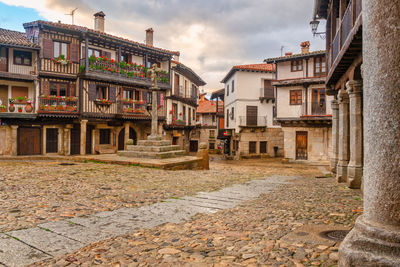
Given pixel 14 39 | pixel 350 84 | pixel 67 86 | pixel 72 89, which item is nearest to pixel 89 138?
pixel 72 89

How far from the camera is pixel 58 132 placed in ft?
74.4

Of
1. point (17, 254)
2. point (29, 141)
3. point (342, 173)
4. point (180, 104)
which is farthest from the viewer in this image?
point (180, 104)

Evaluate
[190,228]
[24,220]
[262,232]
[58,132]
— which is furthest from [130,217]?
[58,132]

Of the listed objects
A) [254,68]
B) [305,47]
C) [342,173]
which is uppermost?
[305,47]

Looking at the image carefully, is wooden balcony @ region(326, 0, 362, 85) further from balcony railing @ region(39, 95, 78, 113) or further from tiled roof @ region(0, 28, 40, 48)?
tiled roof @ region(0, 28, 40, 48)

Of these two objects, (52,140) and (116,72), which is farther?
(116,72)

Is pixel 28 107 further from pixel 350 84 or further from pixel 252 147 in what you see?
pixel 252 147

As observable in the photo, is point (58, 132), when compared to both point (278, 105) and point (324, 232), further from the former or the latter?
point (324, 232)

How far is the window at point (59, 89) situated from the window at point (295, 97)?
17386 millimetres

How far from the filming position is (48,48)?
819 inches

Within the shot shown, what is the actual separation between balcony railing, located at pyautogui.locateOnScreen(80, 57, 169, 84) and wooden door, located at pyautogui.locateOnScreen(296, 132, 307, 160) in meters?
12.1

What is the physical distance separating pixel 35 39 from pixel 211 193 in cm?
1968

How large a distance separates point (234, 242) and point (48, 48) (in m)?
21.4

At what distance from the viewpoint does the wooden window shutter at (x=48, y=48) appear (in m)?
20.6
